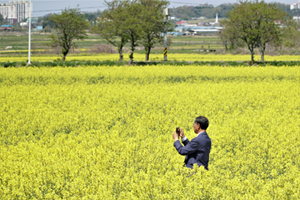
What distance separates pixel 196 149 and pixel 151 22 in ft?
127

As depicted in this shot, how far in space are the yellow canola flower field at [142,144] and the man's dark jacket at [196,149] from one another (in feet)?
0.82

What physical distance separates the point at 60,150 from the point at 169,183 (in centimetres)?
328

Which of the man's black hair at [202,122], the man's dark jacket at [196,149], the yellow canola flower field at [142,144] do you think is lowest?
the yellow canola flower field at [142,144]

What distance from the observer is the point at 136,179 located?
5.90 metres

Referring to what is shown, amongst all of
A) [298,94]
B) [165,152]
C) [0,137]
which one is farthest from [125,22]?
[165,152]

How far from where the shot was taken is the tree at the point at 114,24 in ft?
138

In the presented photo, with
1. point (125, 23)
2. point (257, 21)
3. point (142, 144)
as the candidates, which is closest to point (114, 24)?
point (125, 23)

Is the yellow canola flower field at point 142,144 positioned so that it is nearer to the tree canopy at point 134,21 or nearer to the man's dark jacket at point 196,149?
the man's dark jacket at point 196,149

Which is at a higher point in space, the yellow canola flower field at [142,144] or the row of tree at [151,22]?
the row of tree at [151,22]

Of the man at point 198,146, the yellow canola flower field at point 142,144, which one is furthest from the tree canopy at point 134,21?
the man at point 198,146

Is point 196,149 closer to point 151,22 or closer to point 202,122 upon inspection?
point 202,122

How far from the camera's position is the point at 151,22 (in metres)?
43.5

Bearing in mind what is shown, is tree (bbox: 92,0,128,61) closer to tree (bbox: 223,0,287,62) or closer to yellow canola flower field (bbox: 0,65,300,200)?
tree (bbox: 223,0,287,62)

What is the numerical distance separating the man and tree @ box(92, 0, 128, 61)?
113ft
